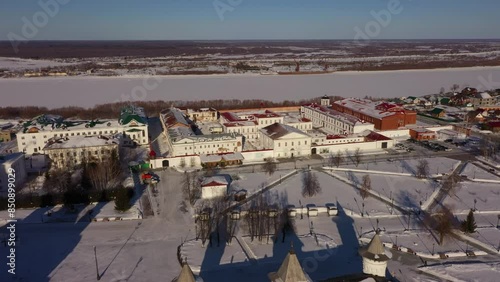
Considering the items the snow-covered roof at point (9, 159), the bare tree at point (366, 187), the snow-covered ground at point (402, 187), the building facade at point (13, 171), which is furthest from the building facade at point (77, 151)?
the bare tree at point (366, 187)

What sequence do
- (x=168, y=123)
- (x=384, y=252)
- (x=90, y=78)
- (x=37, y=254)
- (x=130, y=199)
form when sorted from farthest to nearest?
(x=90, y=78), (x=168, y=123), (x=130, y=199), (x=37, y=254), (x=384, y=252)

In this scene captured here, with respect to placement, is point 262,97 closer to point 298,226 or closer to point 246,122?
point 246,122

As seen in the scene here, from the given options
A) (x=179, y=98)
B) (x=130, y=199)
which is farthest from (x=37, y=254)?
(x=179, y=98)

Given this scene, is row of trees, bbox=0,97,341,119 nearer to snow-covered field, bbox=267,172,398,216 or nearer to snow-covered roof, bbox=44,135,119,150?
snow-covered roof, bbox=44,135,119,150

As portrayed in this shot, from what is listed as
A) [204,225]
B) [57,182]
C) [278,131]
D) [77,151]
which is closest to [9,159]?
[57,182]

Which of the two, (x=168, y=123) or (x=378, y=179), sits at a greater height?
(x=168, y=123)

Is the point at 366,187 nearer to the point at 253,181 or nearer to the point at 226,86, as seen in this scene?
the point at 253,181
